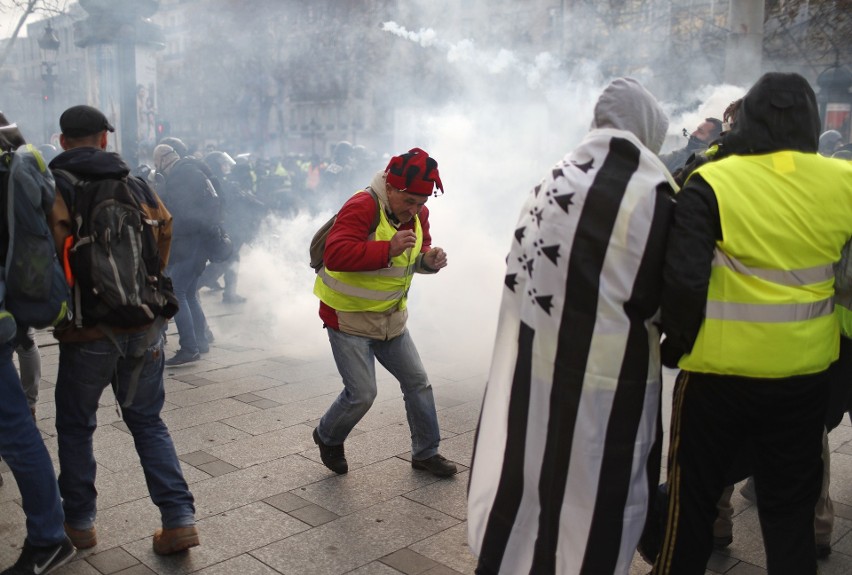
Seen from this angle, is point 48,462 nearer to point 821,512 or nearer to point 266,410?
point 266,410

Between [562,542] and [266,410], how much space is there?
3.42m

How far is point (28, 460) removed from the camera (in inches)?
127

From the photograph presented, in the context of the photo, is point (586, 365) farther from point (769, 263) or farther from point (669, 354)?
point (769, 263)

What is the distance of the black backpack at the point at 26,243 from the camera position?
10.2 feet

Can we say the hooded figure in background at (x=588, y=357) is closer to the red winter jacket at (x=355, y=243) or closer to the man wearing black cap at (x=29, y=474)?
the red winter jacket at (x=355, y=243)

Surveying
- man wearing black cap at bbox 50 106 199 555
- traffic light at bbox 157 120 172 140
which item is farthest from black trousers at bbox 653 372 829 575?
traffic light at bbox 157 120 172 140

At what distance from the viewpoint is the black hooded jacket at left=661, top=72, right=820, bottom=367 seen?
251 cm

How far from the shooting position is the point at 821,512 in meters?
3.67

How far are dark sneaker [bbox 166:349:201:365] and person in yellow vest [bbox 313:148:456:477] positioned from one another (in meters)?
3.02

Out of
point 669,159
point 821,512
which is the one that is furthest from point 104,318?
point 669,159

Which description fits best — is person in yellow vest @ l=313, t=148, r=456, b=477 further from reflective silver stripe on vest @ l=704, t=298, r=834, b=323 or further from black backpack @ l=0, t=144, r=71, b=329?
reflective silver stripe on vest @ l=704, t=298, r=834, b=323

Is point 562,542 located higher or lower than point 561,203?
lower

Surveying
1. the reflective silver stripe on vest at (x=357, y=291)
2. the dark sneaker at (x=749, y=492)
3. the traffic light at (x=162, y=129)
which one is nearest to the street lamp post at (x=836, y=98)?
the traffic light at (x=162, y=129)

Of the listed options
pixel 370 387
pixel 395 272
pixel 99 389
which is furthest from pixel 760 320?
pixel 99 389
